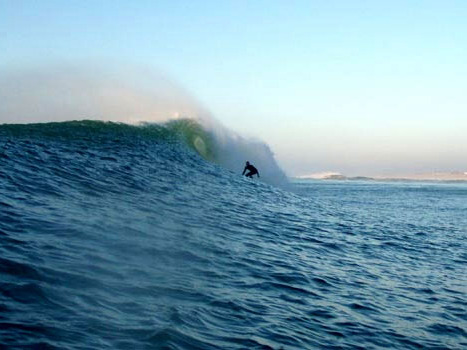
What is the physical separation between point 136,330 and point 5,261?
312 cm

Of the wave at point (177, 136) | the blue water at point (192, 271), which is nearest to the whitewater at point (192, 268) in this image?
the blue water at point (192, 271)

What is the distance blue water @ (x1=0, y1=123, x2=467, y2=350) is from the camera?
680 cm

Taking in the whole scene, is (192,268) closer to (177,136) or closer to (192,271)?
(192,271)

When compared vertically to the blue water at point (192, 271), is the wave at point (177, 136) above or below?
above

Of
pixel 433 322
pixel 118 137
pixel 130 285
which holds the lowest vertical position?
pixel 433 322

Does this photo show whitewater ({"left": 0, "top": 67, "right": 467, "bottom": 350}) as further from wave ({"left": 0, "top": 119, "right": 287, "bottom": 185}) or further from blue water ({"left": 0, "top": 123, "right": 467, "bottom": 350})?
wave ({"left": 0, "top": 119, "right": 287, "bottom": 185})

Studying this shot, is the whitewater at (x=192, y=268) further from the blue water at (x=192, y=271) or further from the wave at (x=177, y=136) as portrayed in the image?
the wave at (x=177, y=136)

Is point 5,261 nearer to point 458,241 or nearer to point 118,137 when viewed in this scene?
point 458,241

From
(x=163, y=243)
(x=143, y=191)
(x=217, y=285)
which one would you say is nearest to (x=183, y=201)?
(x=143, y=191)

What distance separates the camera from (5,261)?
8.12 meters

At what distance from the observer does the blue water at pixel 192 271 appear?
268 inches

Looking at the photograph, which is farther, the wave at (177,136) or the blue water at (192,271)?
the wave at (177,136)

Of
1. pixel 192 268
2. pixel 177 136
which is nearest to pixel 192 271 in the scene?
pixel 192 268

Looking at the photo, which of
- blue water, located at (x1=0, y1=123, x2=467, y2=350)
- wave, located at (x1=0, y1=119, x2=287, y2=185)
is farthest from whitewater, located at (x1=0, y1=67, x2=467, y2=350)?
wave, located at (x1=0, y1=119, x2=287, y2=185)
